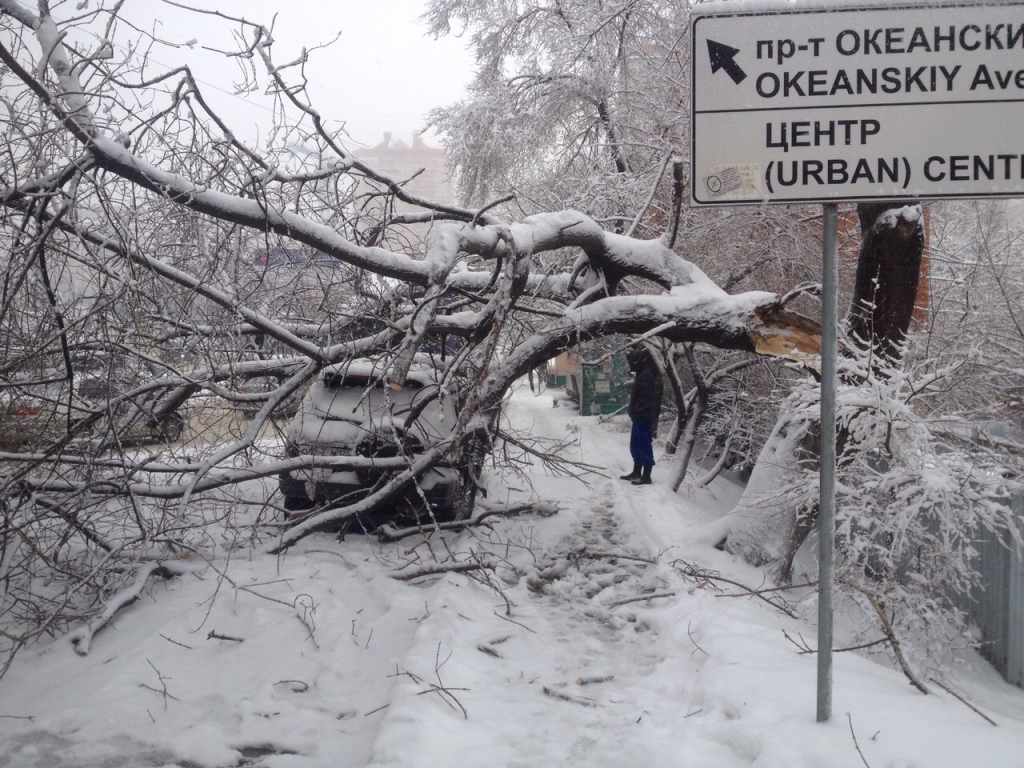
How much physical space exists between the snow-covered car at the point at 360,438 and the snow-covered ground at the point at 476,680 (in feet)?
1.82

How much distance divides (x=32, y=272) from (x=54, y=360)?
46.1 inches

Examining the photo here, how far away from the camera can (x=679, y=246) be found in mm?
10086

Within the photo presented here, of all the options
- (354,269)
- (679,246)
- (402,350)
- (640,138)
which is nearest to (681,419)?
(679,246)

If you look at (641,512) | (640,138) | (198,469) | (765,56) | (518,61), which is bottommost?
(641,512)

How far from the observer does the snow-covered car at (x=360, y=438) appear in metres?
6.46

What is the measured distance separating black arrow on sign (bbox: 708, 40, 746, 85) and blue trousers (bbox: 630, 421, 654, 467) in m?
7.24

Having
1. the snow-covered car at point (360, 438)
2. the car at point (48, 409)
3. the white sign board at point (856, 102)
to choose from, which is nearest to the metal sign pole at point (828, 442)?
the white sign board at point (856, 102)

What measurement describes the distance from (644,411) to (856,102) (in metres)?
7.19

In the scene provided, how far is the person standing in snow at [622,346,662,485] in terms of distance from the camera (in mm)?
9930

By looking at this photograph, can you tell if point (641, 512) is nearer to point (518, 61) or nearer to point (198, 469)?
point (198, 469)

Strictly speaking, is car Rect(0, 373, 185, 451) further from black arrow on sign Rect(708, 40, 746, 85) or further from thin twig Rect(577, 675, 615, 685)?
black arrow on sign Rect(708, 40, 746, 85)

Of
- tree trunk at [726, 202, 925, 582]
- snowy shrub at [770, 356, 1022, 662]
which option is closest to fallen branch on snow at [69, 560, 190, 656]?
tree trunk at [726, 202, 925, 582]

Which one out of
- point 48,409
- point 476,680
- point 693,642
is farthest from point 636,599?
point 48,409

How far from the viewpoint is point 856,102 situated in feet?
9.39
